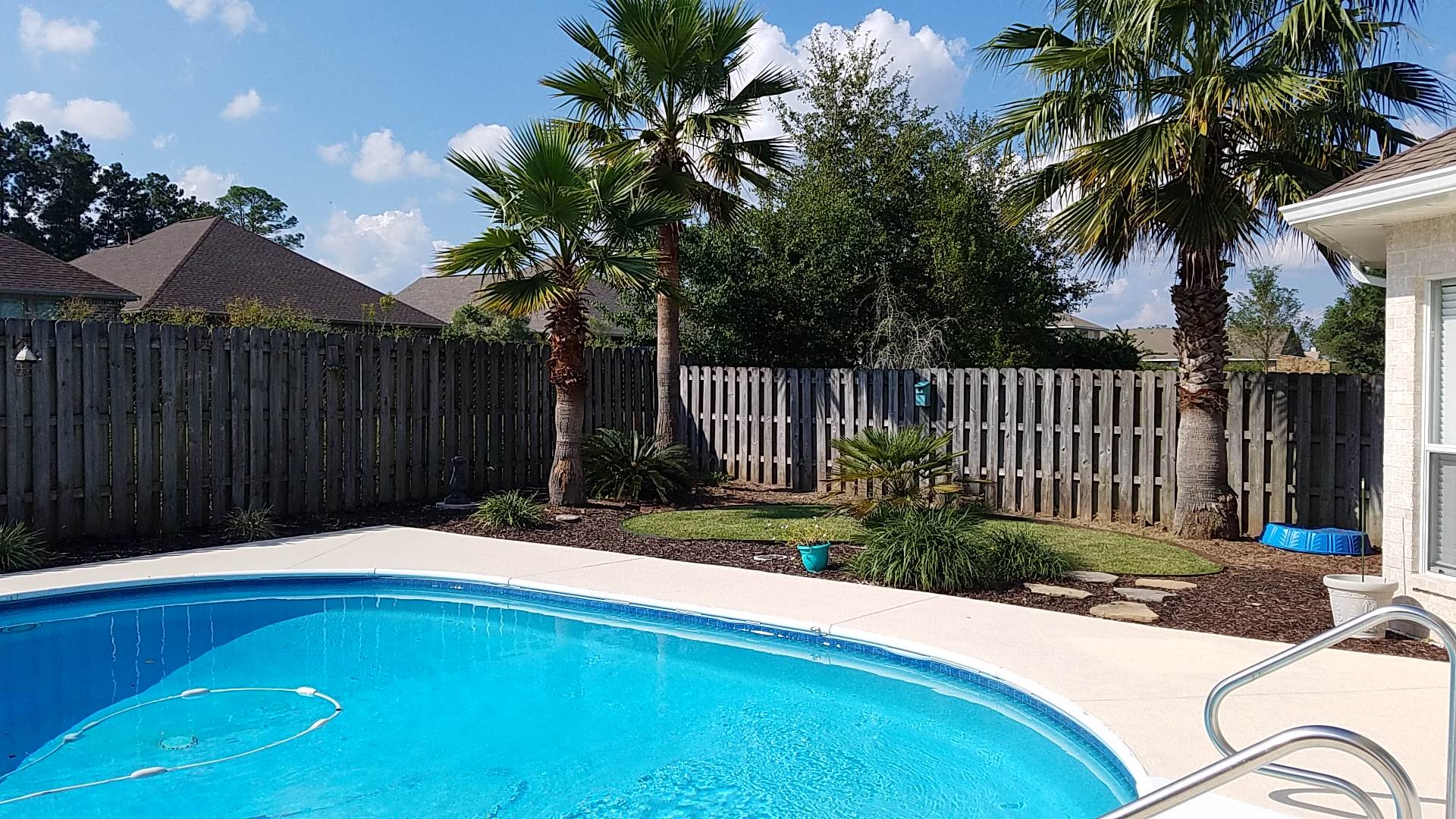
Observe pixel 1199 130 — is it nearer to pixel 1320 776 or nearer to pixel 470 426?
pixel 1320 776

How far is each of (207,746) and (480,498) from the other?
7281mm

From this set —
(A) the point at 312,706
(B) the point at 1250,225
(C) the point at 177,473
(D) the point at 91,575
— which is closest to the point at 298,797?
(A) the point at 312,706

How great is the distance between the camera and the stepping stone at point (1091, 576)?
7.62m

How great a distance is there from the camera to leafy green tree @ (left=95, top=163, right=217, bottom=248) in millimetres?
43656

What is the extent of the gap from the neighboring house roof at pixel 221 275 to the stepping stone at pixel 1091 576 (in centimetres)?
1955

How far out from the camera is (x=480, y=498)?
12.1 m

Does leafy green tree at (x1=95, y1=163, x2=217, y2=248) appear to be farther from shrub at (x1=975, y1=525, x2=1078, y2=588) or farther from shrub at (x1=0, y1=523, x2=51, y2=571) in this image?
shrub at (x1=975, y1=525, x2=1078, y2=588)

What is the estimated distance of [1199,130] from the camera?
27.7ft

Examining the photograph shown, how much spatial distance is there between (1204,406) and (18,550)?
10718mm

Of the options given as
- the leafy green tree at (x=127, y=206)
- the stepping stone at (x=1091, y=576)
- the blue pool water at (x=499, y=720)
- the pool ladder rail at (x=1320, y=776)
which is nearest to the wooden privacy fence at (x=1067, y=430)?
the stepping stone at (x=1091, y=576)

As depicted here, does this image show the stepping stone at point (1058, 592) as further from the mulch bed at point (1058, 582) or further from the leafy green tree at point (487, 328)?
the leafy green tree at point (487, 328)

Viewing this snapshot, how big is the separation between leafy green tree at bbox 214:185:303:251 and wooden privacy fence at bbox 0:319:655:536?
49.5m

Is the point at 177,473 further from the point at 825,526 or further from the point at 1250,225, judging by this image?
the point at 1250,225

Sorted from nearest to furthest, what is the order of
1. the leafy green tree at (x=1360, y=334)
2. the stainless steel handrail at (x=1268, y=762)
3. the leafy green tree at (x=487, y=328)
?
the stainless steel handrail at (x=1268, y=762) → the leafy green tree at (x=487, y=328) → the leafy green tree at (x=1360, y=334)
